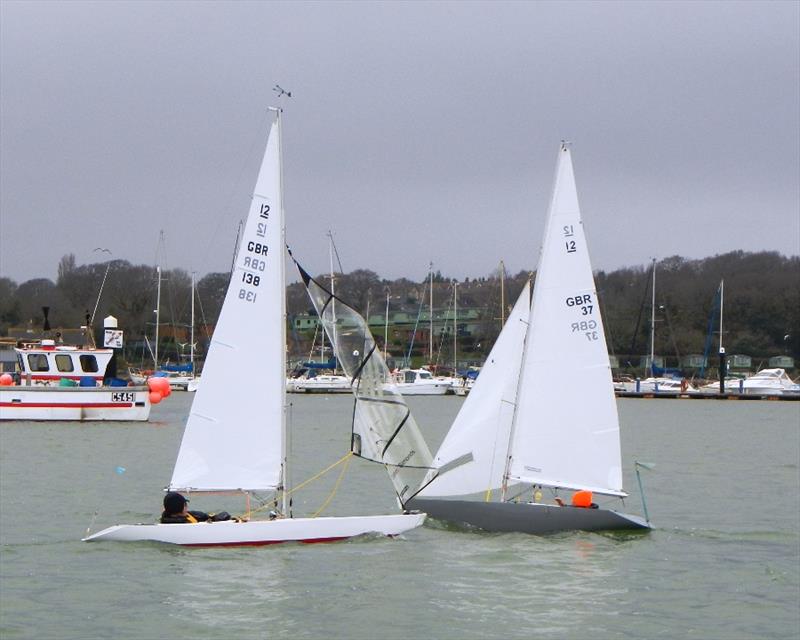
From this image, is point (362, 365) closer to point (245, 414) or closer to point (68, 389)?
point (245, 414)

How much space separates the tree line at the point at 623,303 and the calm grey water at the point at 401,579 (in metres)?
72.0

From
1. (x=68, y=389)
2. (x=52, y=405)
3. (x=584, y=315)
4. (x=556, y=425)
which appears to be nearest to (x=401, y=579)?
(x=556, y=425)

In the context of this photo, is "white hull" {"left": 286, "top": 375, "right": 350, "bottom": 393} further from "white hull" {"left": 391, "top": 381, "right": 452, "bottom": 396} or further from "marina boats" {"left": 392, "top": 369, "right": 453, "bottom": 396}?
"white hull" {"left": 391, "top": 381, "right": 452, "bottom": 396}

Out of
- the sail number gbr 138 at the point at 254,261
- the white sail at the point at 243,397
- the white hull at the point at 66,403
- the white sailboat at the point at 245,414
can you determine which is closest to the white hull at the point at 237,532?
the white sailboat at the point at 245,414

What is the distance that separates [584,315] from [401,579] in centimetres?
591

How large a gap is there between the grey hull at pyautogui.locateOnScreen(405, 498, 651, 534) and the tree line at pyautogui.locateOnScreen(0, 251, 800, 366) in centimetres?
7638

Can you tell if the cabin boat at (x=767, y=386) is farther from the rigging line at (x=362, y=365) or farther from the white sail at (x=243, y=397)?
the white sail at (x=243, y=397)

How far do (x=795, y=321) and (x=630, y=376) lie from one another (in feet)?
72.9

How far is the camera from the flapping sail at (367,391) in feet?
66.1

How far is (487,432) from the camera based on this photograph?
22469mm

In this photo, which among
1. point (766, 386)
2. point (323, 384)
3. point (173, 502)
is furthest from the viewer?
point (323, 384)

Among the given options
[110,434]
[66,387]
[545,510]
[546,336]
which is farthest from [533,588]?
[66,387]

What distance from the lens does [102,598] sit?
674 inches

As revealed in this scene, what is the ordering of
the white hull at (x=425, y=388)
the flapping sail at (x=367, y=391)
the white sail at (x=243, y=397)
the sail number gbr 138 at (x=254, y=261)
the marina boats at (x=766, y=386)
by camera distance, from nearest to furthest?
1. the sail number gbr 138 at (x=254, y=261)
2. the white sail at (x=243, y=397)
3. the flapping sail at (x=367, y=391)
4. the marina boats at (x=766, y=386)
5. the white hull at (x=425, y=388)
